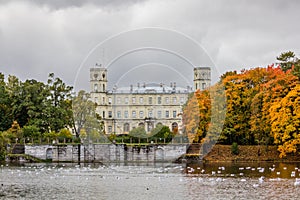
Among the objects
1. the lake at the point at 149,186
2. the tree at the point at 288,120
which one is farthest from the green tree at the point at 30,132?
the lake at the point at 149,186

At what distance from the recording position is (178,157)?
53.9 meters

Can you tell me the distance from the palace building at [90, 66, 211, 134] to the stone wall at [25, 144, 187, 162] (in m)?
5.41

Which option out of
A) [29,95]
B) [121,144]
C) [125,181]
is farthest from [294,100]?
[29,95]

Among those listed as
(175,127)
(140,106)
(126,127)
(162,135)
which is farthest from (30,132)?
(175,127)

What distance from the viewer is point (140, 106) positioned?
2955 inches

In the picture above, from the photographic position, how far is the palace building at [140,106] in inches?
2539

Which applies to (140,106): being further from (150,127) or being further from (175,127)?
(175,127)

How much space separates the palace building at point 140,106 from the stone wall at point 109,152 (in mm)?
5409

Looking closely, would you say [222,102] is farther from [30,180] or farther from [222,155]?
[30,180]

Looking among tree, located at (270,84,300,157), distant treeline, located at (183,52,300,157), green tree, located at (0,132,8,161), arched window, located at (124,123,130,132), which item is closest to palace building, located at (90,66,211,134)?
arched window, located at (124,123,130,132)

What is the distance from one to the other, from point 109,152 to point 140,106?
21.3m

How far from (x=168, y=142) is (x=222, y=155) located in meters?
6.20

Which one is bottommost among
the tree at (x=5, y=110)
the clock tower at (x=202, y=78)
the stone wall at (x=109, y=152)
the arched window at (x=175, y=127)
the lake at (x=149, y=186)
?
the lake at (x=149, y=186)

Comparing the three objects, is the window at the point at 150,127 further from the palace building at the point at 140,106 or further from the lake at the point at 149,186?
the lake at the point at 149,186
